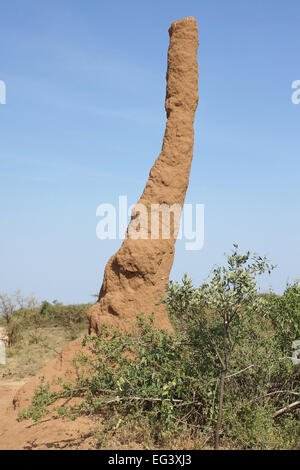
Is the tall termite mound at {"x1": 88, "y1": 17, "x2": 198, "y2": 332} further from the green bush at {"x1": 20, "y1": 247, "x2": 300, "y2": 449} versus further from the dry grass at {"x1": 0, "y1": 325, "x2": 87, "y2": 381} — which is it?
the dry grass at {"x1": 0, "y1": 325, "x2": 87, "y2": 381}

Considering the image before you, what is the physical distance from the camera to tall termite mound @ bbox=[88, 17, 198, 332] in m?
6.88

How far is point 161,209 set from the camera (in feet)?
23.3

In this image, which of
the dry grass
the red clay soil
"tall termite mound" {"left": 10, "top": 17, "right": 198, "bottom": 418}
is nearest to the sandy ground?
the red clay soil

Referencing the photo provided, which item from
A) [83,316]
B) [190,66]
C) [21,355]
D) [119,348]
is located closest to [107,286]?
[119,348]

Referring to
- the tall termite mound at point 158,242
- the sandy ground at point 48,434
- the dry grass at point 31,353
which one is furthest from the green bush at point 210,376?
the dry grass at point 31,353

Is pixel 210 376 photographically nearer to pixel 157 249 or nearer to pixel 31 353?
pixel 157 249

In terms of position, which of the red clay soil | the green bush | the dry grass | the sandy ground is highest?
the red clay soil

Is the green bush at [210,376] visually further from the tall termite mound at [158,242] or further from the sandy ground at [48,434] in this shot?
the tall termite mound at [158,242]

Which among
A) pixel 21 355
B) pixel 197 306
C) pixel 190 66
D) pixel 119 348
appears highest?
pixel 190 66

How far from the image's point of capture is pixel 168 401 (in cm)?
512

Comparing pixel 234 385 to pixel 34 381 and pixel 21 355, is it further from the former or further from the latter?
pixel 21 355

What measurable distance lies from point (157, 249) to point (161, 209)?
0.70 m

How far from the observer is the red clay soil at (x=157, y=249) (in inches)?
270

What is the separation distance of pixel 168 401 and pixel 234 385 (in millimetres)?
859
